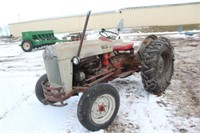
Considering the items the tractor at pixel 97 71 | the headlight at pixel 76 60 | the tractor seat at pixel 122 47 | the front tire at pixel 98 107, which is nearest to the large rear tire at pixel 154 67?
the tractor at pixel 97 71

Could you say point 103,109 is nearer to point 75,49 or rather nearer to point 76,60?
point 76,60

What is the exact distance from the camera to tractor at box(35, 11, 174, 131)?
391cm

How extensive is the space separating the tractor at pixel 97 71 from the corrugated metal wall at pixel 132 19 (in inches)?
1062

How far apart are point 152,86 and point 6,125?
112 inches

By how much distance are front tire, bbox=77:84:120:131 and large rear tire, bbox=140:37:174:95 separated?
1110 millimetres

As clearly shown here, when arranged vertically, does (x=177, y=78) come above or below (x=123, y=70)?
below

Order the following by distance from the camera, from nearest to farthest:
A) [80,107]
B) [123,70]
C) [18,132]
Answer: [80,107]
[18,132]
[123,70]

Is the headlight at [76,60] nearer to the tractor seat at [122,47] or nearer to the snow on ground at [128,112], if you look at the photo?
the snow on ground at [128,112]

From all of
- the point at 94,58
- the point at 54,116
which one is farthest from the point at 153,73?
the point at 54,116

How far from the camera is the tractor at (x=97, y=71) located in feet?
12.8

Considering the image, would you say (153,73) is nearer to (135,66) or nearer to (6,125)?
(135,66)

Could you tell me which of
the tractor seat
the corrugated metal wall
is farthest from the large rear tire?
the corrugated metal wall

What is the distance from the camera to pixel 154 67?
4891 mm

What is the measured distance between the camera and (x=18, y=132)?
163 inches
